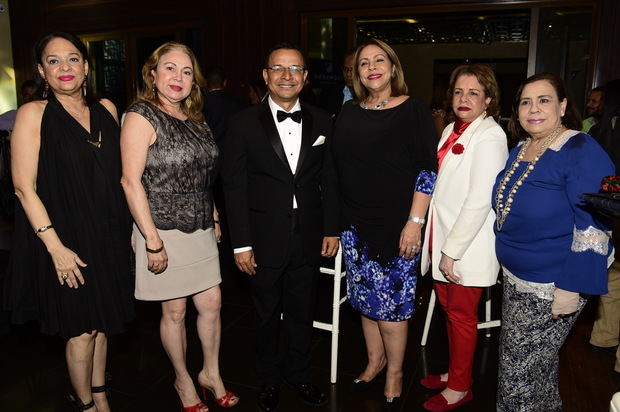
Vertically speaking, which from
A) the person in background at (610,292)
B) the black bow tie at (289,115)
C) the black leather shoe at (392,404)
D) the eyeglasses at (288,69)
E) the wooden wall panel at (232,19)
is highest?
the wooden wall panel at (232,19)

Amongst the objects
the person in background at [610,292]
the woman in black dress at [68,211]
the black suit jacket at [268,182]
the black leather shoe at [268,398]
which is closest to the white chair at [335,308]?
the black suit jacket at [268,182]

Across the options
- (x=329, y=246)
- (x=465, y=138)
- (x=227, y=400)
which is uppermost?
(x=465, y=138)

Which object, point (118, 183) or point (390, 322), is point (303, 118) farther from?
point (390, 322)

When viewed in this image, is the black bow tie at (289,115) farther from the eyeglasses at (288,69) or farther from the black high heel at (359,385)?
the black high heel at (359,385)

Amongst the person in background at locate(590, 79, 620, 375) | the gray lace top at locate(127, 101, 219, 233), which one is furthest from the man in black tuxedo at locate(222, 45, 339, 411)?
the person in background at locate(590, 79, 620, 375)

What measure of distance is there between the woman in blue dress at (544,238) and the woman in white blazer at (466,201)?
10 cm

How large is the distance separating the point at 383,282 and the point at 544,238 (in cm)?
76

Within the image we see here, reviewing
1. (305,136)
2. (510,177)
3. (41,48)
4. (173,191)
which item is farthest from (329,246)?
(41,48)

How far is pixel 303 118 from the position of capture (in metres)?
2.25

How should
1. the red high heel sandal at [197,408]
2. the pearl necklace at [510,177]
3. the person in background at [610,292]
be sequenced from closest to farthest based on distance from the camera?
the pearl necklace at [510,177]
the red high heel sandal at [197,408]
the person in background at [610,292]

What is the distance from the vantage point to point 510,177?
74.4 inches

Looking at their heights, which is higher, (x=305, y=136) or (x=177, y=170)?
(x=305, y=136)

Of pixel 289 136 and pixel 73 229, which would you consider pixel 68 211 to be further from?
pixel 289 136

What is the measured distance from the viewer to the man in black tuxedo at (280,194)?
2.18 meters
